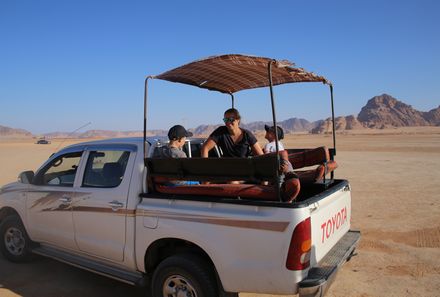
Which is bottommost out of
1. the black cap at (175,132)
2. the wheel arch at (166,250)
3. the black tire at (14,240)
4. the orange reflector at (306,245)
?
the black tire at (14,240)

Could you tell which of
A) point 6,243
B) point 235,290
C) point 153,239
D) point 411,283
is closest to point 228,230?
point 235,290

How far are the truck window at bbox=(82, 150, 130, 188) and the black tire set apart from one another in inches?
67.6

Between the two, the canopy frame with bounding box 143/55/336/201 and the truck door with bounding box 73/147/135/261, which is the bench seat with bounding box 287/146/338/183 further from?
the truck door with bounding box 73/147/135/261

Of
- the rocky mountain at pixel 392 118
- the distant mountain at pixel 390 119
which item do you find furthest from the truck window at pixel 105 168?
the rocky mountain at pixel 392 118

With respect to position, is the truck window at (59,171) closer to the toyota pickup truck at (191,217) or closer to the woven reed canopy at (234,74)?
the toyota pickup truck at (191,217)

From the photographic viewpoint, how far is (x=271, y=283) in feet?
10.8

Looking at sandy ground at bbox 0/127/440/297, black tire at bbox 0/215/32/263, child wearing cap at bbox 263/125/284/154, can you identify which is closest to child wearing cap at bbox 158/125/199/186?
sandy ground at bbox 0/127/440/297

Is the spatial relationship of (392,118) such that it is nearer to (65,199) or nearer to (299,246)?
(65,199)

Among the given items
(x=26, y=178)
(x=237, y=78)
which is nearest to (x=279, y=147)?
(x=237, y=78)

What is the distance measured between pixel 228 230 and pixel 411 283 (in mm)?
2890

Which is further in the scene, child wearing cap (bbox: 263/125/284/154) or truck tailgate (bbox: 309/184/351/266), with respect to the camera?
child wearing cap (bbox: 263/125/284/154)

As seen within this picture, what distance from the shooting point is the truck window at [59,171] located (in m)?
5.14

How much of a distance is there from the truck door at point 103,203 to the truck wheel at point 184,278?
1.94 feet

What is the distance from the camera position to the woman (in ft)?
15.7
